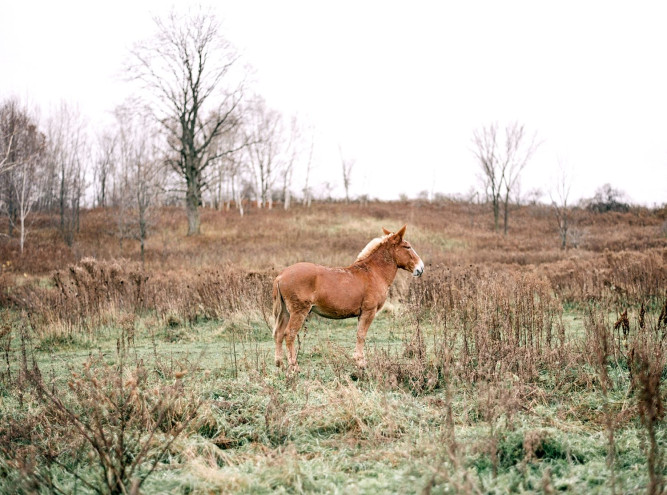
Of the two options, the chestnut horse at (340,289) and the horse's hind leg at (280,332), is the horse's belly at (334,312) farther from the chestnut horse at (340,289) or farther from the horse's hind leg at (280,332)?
the horse's hind leg at (280,332)

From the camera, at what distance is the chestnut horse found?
586 centimetres

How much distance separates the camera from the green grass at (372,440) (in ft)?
9.87

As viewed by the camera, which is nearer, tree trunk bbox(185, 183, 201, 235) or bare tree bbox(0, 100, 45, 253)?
bare tree bbox(0, 100, 45, 253)

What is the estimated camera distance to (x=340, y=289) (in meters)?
5.96

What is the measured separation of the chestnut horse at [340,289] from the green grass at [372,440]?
0.54 meters

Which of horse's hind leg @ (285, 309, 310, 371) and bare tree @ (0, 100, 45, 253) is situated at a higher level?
bare tree @ (0, 100, 45, 253)

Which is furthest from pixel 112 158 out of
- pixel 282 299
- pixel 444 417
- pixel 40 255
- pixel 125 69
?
pixel 444 417

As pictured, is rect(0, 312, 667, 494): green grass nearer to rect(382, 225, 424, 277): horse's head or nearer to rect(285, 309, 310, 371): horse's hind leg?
rect(285, 309, 310, 371): horse's hind leg

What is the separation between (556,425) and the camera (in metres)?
3.95

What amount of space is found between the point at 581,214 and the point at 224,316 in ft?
143

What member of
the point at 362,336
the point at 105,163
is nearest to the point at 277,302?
the point at 362,336

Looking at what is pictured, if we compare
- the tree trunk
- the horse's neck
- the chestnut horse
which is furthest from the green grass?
the tree trunk

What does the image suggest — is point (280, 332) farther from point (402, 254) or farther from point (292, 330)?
point (402, 254)

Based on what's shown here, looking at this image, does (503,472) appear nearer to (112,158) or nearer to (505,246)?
(505,246)
